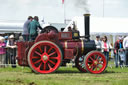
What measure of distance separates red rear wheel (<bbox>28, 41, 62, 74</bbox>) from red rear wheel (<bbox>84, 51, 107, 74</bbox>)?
2.80 feet

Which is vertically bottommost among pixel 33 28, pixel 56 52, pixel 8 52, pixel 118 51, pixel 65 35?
pixel 118 51

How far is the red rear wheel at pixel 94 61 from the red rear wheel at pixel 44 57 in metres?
0.85

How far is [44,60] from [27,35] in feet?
4.78

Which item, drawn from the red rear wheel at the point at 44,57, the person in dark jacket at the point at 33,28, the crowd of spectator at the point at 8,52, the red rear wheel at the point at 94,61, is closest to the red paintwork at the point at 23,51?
the red rear wheel at the point at 44,57

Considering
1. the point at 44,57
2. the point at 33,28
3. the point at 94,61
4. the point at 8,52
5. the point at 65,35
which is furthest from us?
the point at 8,52

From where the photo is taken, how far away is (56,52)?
1022cm

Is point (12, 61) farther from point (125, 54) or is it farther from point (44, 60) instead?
point (125, 54)

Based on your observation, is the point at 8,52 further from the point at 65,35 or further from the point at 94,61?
the point at 94,61

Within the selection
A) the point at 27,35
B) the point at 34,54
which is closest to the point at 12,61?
the point at 27,35

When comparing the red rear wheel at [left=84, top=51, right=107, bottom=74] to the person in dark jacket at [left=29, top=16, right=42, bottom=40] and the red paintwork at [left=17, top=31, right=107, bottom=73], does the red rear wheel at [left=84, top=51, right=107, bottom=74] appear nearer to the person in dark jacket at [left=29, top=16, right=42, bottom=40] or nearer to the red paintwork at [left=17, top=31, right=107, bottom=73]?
the red paintwork at [left=17, top=31, right=107, bottom=73]

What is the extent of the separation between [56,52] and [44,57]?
1.26 feet

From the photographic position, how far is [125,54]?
14781 mm

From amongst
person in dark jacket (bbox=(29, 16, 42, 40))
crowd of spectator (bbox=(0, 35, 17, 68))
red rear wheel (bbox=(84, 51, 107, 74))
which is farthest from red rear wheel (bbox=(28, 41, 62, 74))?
crowd of spectator (bbox=(0, 35, 17, 68))

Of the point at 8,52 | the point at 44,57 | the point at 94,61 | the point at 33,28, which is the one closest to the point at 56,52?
the point at 44,57
